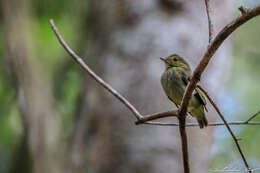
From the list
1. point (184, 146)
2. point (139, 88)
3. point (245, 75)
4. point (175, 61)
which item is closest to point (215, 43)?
point (184, 146)

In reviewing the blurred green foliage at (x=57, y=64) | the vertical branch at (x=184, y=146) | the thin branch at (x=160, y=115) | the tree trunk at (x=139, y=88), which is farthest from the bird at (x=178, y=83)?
the blurred green foliage at (x=57, y=64)

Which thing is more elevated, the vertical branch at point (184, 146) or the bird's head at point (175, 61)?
the vertical branch at point (184, 146)

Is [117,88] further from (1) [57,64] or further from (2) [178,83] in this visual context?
(1) [57,64]

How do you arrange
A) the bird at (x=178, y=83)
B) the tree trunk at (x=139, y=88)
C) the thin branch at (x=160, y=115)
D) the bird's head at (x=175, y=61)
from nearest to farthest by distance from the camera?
the thin branch at (x=160, y=115) → the bird at (x=178, y=83) → the bird's head at (x=175, y=61) → the tree trunk at (x=139, y=88)

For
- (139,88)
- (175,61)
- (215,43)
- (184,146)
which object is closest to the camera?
(215,43)

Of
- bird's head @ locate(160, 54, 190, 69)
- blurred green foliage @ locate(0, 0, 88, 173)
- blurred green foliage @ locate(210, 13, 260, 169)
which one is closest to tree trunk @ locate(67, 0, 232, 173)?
bird's head @ locate(160, 54, 190, 69)

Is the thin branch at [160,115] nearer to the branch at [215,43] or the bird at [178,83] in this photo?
the branch at [215,43]

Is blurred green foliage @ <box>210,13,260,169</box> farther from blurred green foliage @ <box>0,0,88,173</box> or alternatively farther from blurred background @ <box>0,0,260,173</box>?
blurred green foliage @ <box>0,0,88,173</box>

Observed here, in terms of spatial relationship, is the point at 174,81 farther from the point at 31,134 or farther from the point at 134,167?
the point at 31,134

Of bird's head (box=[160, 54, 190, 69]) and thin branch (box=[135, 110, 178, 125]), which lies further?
bird's head (box=[160, 54, 190, 69])

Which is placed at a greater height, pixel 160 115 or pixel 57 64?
pixel 160 115

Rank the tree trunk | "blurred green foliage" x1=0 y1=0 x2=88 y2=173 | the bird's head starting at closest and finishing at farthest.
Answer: the bird's head
the tree trunk
"blurred green foliage" x1=0 y1=0 x2=88 y2=173

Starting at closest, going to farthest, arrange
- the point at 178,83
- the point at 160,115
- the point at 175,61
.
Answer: the point at 160,115 → the point at 178,83 → the point at 175,61

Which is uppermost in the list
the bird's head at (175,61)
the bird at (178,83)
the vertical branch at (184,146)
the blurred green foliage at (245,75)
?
the vertical branch at (184,146)
